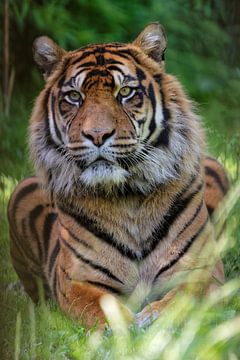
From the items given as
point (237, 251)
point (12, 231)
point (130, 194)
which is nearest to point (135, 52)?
point (130, 194)

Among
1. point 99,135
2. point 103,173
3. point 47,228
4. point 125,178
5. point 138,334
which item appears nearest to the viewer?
point 138,334

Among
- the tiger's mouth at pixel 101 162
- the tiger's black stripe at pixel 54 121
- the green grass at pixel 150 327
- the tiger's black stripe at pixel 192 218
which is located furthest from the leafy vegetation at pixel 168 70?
the tiger's mouth at pixel 101 162

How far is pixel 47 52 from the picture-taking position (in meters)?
4.41

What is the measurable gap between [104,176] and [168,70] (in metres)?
0.73

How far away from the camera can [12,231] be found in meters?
5.21

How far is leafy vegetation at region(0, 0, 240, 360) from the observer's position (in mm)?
3721

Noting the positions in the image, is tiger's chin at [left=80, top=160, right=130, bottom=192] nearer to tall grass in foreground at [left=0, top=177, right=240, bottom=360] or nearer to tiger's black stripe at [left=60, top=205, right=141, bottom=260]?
tiger's black stripe at [left=60, top=205, right=141, bottom=260]

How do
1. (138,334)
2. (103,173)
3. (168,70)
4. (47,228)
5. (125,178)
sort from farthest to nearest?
(47,228) < (168,70) < (125,178) < (103,173) < (138,334)

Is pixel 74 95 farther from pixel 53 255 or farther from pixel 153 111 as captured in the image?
pixel 53 255

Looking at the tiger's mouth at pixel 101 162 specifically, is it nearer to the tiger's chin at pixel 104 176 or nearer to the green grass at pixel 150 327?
the tiger's chin at pixel 104 176

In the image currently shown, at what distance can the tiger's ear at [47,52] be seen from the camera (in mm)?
4391

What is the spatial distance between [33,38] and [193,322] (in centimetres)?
191

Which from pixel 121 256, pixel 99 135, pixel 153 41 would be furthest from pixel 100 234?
pixel 153 41

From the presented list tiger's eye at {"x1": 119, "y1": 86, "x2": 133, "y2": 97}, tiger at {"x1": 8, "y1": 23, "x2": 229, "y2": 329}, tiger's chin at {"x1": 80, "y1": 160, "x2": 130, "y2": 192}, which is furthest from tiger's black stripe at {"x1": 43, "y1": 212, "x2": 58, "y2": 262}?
tiger's eye at {"x1": 119, "y1": 86, "x2": 133, "y2": 97}
